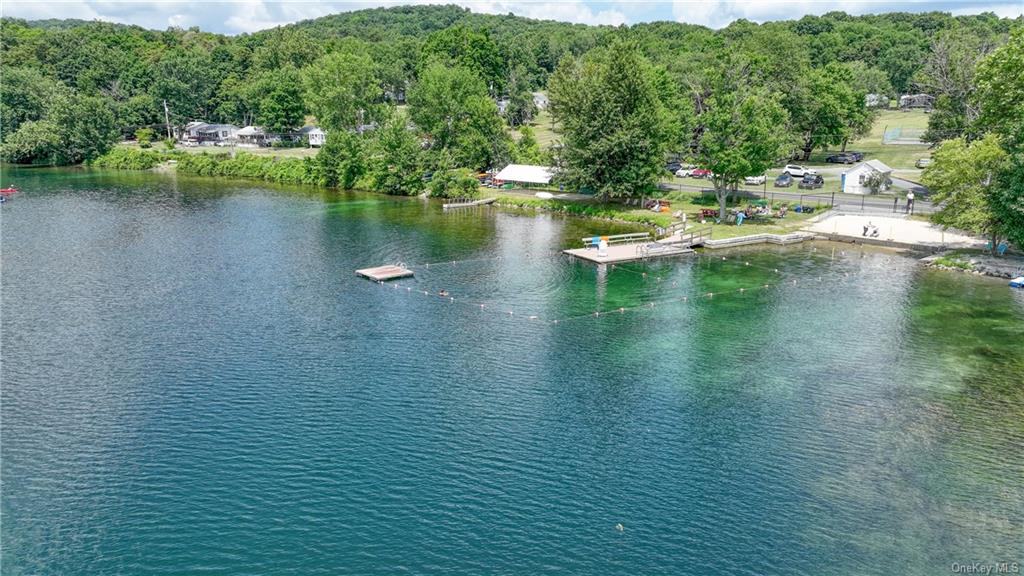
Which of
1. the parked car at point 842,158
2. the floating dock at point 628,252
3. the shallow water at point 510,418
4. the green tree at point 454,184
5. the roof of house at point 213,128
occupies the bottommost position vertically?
the shallow water at point 510,418

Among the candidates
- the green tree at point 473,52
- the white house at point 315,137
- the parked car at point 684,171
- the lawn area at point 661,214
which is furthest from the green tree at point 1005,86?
the green tree at point 473,52

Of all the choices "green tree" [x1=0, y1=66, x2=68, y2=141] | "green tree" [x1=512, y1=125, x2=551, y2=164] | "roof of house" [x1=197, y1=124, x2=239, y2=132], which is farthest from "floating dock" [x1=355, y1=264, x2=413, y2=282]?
"green tree" [x1=0, y1=66, x2=68, y2=141]

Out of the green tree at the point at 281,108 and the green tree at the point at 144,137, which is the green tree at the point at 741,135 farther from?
the green tree at the point at 144,137

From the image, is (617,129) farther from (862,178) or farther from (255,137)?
(255,137)

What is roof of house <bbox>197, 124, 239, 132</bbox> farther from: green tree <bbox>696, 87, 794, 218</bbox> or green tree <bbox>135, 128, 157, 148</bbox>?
green tree <bbox>696, 87, 794, 218</bbox>

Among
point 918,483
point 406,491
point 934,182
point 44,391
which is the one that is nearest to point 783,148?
point 934,182

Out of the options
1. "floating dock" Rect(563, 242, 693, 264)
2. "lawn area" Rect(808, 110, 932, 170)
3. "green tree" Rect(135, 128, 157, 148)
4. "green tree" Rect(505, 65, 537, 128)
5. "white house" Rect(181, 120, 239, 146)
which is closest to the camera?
"floating dock" Rect(563, 242, 693, 264)

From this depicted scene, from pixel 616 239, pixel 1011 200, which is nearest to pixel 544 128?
pixel 616 239

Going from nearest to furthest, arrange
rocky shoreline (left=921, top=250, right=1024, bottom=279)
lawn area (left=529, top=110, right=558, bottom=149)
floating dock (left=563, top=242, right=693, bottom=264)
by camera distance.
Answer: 1. rocky shoreline (left=921, top=250, right=1024, bottom=279)
2. floating dock (left=563, top=242, right=693, bottom=264)
3. lawn area (left=529, top=110, right=558, bottom=149)
